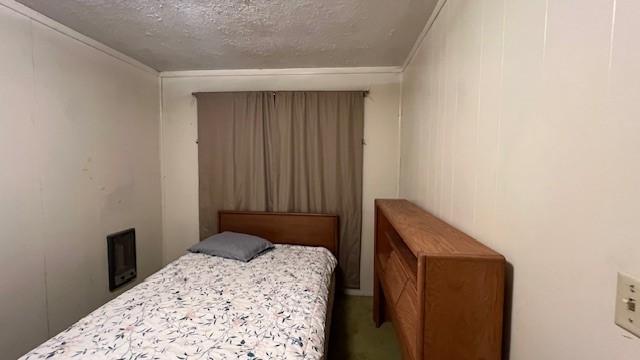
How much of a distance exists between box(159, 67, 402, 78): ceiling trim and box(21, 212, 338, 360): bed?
1.90 meters

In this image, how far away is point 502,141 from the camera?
101 cm

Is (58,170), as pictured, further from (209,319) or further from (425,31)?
(425,31)

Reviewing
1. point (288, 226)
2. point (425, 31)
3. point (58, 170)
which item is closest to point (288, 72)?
point (425, 31)

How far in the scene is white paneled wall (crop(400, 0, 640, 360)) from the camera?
1.89 ft

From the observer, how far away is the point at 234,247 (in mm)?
2461

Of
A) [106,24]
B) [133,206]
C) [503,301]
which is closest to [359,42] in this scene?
[106,24]

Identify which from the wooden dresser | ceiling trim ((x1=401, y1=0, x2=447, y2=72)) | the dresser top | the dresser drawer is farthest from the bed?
ceiling trim ((x1=401, y1=0, x2=447, y2=72))

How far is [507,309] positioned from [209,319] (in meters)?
1.39

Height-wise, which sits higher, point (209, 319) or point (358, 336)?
point (209, 319)

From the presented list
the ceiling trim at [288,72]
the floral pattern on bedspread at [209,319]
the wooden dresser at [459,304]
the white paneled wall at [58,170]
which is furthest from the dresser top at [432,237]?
the white paneled wall at [58,170]

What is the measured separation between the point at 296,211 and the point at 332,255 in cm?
A: 60

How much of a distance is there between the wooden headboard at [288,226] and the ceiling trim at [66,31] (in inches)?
68.7

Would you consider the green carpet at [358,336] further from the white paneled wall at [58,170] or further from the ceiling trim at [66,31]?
the ceiling trim at [66,31]

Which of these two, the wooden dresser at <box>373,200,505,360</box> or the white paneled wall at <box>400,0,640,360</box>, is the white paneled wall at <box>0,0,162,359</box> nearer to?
the wooden dresser at <box>373,200,505,360</box>
